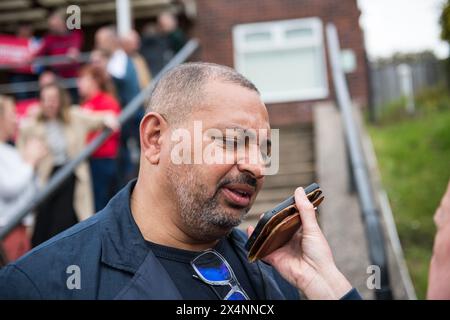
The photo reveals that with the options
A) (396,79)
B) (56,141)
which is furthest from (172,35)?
(396,79)

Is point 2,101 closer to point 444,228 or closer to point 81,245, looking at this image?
point 81,245

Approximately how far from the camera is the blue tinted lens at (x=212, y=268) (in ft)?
5.24

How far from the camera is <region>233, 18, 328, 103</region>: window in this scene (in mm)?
9820

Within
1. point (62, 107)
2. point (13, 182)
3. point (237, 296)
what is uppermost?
point (237, 296)

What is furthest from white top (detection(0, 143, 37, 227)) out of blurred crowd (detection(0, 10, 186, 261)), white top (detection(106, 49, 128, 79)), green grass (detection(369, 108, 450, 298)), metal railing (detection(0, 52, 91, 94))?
metal railing (detection(0, 52, 91, 94))

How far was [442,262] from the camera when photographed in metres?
1.53

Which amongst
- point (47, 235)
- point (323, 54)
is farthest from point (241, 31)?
point (47, 235)

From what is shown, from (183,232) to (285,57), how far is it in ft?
28.6

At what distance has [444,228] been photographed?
1.59m

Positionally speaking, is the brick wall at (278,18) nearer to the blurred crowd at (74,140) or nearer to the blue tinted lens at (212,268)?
the blurred crowd at (74,140)

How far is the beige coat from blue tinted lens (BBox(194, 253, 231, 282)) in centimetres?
247

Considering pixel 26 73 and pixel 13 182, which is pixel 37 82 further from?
pixel 13 182

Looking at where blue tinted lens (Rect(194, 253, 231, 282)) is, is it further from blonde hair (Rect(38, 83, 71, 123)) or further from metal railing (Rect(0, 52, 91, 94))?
metal railing (Rect(0, 52, 91, 94))
